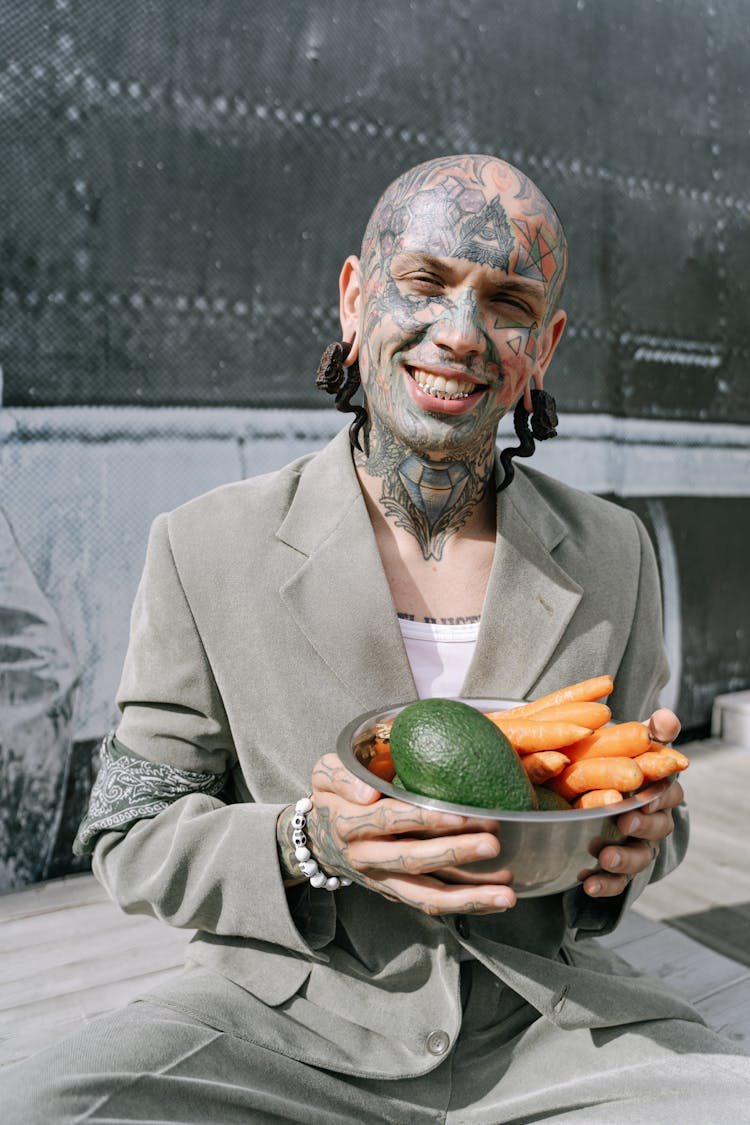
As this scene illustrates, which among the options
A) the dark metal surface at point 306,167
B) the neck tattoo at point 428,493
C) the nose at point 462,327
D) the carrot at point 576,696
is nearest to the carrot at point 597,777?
the carrot at point 576,696

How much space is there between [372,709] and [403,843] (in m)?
0.42

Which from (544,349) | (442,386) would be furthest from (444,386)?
(544,349)

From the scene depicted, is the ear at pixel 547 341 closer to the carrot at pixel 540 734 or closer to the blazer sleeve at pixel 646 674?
the blazer sleeve at pixel 646 674

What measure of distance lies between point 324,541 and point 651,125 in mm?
3654

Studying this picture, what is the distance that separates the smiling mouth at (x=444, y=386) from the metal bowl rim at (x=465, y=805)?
0.60 m

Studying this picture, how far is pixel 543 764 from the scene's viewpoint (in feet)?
4.68

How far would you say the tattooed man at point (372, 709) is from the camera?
1.52 m

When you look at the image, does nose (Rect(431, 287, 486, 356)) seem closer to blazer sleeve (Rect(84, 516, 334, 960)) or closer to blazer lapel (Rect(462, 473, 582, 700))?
blazer lapel (Rect(462, 473, 582, 700))

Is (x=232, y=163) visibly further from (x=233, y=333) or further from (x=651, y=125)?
(x=651, y=125)

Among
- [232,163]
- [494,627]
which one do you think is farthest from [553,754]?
[232,163]

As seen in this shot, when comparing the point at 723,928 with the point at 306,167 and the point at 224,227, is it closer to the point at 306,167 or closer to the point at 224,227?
the point at 224,227

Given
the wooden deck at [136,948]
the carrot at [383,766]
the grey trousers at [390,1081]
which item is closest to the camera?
the grey trousers at [390,1081]

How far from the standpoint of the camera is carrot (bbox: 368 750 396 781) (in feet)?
4.81

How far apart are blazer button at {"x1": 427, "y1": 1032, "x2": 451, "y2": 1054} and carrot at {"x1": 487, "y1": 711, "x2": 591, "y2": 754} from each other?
21.5 inches
